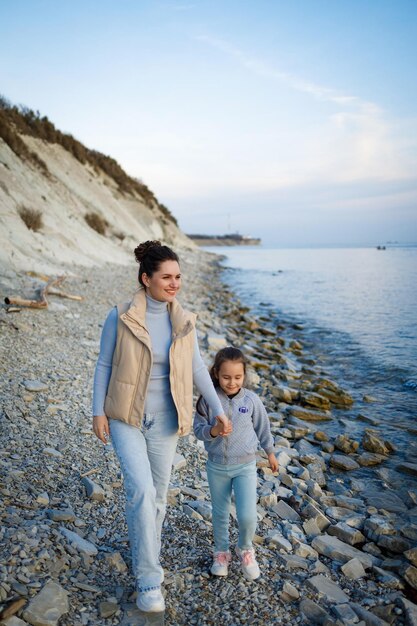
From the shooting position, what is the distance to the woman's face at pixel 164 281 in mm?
2875

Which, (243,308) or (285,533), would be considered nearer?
(285,533)

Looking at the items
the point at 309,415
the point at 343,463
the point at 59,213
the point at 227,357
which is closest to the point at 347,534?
the point at 343,463

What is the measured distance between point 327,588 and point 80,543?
1862mm

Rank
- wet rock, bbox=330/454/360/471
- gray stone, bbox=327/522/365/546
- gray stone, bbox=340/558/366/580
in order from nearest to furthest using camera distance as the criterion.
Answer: gray stone, bbox=340/558/366/580 < gray stone, bbox=327/522/365/546 < wet rock, bbox=330/454/360/471

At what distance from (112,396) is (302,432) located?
15.4 feet

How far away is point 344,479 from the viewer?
5.49 m

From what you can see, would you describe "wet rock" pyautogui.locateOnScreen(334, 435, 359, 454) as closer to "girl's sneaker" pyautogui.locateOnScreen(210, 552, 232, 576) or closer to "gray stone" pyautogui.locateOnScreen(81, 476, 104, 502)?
"girl's sneaker" pyautogui.locateOnScreen(210, 552, 232, 576)

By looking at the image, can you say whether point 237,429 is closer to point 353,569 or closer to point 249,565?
point 249,565

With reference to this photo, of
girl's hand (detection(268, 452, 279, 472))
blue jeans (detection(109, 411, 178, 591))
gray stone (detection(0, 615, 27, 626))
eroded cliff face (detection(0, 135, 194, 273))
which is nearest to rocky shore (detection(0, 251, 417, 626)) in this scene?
gray stone (detection(0, 615, 27, 626))

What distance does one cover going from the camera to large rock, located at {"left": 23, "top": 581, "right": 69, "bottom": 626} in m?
2.40

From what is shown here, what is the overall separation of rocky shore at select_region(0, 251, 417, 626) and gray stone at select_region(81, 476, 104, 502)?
1 cm

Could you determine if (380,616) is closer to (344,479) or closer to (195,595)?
(195,595)

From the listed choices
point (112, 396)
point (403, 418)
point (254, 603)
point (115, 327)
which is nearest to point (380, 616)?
point (254, 603)

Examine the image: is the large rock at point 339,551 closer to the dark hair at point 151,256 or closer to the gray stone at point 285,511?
the gray stone at point 285,511
